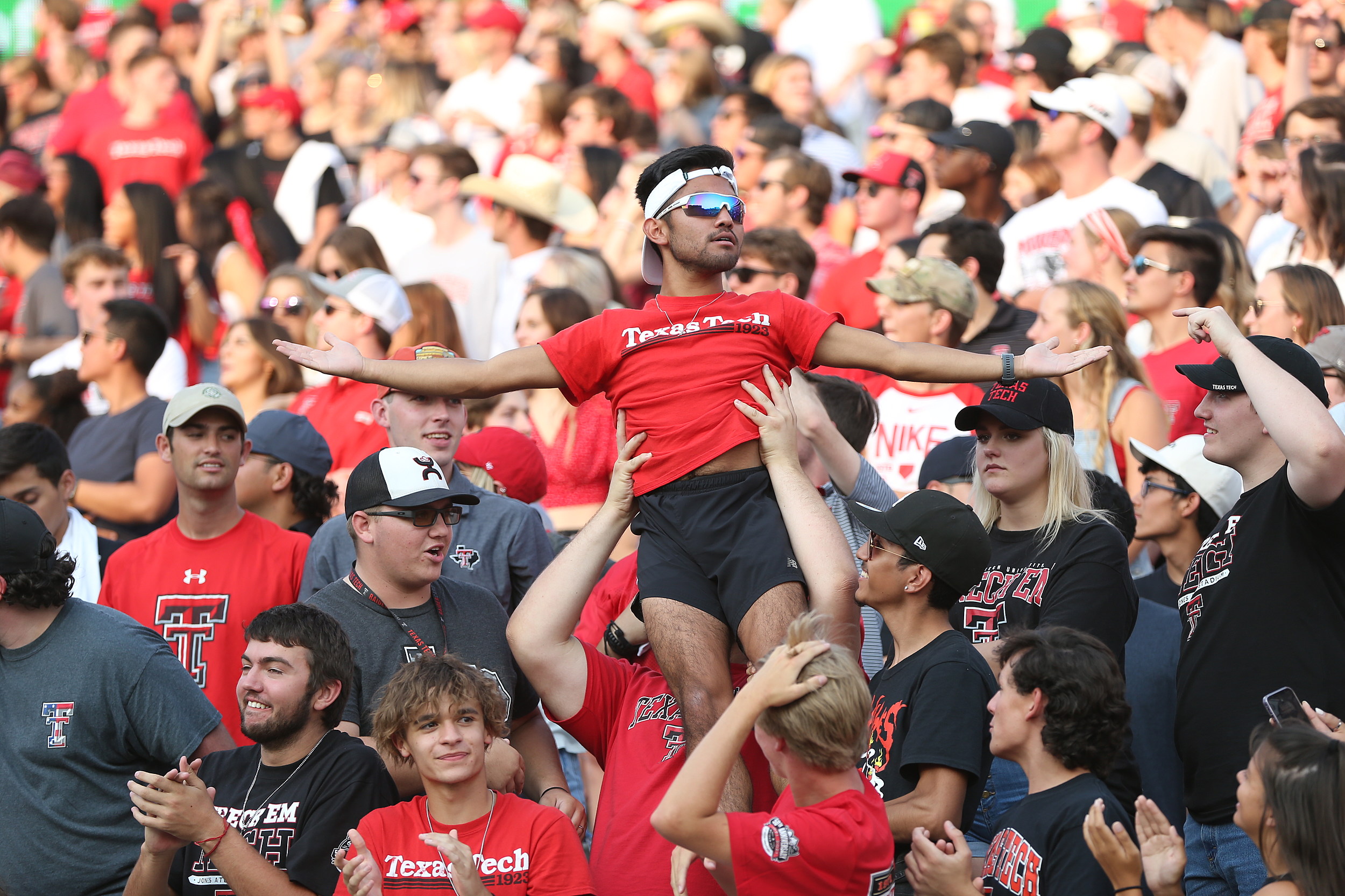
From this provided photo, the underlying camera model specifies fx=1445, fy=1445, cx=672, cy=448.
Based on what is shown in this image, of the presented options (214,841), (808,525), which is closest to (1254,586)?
(808,525)

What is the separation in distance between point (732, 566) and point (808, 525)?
24cm

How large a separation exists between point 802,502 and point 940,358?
0.60m

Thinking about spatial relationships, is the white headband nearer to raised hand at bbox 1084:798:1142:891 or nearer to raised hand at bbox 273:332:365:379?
raised hand at bbox 273:332:365:379

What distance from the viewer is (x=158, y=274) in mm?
10047

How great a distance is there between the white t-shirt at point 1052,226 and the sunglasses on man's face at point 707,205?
4.01 meters

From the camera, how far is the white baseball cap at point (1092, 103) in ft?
26.8

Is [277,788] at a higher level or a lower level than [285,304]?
higher

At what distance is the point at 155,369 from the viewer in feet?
28.2

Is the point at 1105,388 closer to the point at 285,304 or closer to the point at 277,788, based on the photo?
the point at 277,788

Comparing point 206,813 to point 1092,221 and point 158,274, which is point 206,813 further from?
point 158,274

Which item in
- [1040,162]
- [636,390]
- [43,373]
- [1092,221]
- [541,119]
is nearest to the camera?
[636,390]

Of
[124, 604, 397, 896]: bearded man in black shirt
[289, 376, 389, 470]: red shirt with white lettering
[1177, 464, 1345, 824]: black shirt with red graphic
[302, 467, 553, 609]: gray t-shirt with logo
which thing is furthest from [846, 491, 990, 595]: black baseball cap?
[289, 376, 389, 470]: red shirt with white lettering

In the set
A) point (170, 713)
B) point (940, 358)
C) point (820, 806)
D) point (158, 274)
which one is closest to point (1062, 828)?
point (820, 806)

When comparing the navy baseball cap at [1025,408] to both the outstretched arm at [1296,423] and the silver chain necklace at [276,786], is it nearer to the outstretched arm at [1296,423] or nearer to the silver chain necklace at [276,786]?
the outstretched arm at [1296,423]
